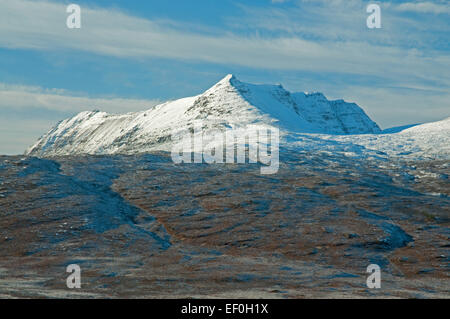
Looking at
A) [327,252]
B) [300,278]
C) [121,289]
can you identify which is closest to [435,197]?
[327,252]

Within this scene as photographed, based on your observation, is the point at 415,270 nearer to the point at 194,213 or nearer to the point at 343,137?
the point at 194,213

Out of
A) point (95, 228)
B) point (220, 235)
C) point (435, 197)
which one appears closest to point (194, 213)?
point (220, 235)

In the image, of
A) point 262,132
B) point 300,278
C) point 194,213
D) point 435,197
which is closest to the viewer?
point 300,278

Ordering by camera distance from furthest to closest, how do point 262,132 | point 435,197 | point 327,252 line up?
point 262,132
point 435,197
point 327,252

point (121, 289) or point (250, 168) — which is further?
point (250, 168)

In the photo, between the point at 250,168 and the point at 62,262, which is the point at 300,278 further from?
the point at 250,168

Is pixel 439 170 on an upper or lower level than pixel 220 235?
upper

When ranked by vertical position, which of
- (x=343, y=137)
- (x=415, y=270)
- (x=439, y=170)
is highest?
(x=343, y=137)
